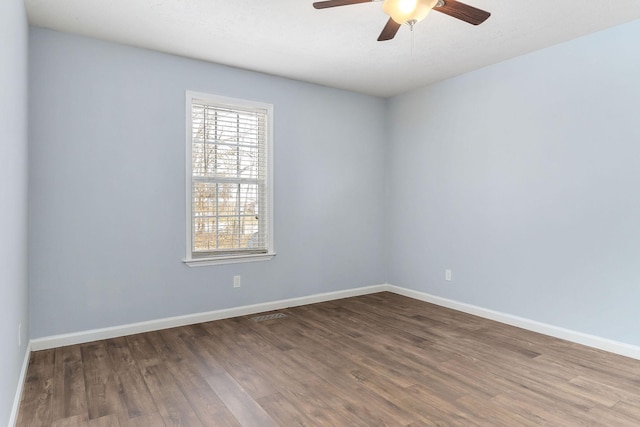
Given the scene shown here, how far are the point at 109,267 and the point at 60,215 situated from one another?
570 mm

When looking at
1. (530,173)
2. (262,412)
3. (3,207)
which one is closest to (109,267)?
(3,207)

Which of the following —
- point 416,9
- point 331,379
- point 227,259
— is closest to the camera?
point 416,9

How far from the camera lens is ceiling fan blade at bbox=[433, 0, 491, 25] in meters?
2.13

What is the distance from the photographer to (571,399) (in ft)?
7.39

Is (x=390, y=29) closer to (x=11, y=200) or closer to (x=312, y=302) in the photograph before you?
(x=11, y=200)

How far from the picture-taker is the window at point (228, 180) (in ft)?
12.3

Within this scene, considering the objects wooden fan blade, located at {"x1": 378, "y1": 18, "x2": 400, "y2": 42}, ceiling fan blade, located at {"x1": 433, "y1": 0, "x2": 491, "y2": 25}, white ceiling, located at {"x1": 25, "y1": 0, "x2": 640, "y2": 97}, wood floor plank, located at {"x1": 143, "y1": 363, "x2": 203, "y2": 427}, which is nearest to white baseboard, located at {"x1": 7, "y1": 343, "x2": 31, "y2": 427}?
wood floor plank, located at {"x1": 143, "y1": 363, "x2": 203, "y2": 427}

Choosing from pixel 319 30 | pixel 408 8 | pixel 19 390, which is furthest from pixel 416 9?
pixel 19 390

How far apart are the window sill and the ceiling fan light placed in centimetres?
272

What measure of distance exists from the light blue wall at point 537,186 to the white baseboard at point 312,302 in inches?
2.7

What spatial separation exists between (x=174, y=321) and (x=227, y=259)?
0.76 metres

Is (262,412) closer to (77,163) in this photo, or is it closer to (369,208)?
(77,163)

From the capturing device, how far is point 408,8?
2.01m

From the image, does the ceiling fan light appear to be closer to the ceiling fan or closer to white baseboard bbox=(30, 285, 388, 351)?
the ceiling fan
